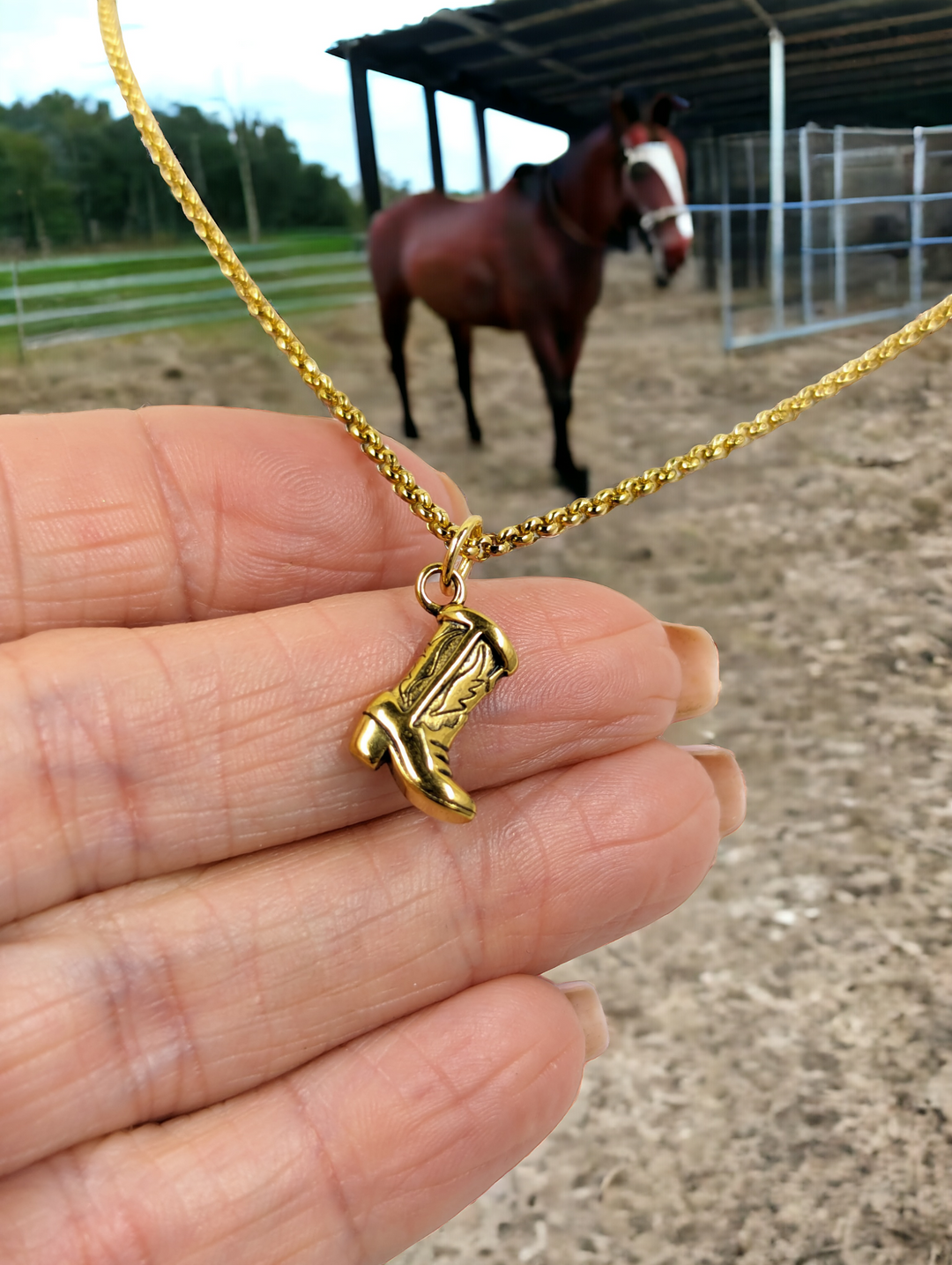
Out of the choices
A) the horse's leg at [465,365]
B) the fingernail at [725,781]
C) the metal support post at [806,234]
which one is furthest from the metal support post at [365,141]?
the fingernail at [725,781]

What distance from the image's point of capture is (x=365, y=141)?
182 centimetres

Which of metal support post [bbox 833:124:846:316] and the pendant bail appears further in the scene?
metal support post [bbox 833:124:846:316]

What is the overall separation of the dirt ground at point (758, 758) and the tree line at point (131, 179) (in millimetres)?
210

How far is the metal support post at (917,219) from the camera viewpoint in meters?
1.59

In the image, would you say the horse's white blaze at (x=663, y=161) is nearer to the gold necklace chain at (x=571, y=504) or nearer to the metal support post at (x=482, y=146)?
the metal support post at (x=482, y=146)

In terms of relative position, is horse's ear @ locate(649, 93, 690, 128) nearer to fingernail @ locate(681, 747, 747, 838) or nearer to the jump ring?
the jump ring

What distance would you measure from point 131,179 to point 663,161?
1.02m

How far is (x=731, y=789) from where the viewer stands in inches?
53.2

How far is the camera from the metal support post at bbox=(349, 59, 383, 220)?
70.4 inches

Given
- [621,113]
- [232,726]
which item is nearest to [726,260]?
[621,113]

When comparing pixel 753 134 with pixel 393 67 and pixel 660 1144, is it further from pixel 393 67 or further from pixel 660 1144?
pixel 660 1144

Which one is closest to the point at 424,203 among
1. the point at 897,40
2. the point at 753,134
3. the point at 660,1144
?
the point at 753,134

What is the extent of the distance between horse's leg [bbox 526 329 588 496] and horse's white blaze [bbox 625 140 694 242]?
0.97ft

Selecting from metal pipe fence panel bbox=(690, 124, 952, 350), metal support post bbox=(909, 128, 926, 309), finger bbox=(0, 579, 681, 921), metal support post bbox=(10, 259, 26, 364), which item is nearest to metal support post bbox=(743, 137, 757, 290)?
metal pipe fence panel bbox=(690, 124, 952, 350)
